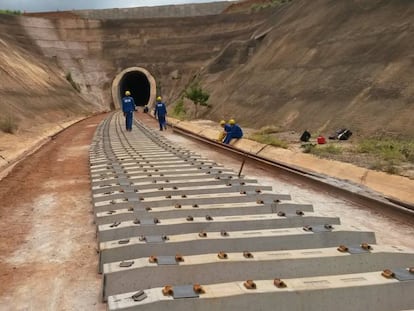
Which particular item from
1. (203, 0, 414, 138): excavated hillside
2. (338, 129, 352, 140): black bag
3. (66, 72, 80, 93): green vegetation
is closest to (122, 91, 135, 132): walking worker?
(203, 0, 414, 138): excavated hillside

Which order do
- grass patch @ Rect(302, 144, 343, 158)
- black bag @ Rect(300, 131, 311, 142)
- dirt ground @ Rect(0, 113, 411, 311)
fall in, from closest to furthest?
dirt ground @ Rect(0, 113, 411, 311) → grass patch @ Rect(302, 144, 343, 158) → black bag @ Rect(300, 131, 311, 142)

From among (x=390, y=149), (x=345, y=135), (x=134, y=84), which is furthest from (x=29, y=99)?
(x=134, y=84)

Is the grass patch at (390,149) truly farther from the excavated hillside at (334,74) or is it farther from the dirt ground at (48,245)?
the dirt ground at (48,245)

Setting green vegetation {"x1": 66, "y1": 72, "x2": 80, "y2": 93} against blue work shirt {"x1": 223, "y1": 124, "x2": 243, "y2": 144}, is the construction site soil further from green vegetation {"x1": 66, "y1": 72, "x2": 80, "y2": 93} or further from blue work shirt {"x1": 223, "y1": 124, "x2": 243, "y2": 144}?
blue work shirt {"x1": 223, "y1": 124, "x2": 243, "y2": 144}

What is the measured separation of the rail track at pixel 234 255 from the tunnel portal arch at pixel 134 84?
41.2 metres

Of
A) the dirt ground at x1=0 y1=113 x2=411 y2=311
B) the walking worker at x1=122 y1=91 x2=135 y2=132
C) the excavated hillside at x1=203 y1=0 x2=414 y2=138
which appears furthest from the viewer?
the walking worker at x1=122 y1=91 x2=135 y2=132

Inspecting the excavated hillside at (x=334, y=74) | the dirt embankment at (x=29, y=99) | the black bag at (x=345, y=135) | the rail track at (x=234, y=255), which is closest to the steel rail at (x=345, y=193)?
the rail track at (x=234, y=255)

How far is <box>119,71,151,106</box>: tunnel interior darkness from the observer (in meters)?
50.9

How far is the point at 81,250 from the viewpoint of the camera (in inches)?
166

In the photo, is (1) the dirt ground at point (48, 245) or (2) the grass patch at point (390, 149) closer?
(1) the dirt ground at point (48, 245)

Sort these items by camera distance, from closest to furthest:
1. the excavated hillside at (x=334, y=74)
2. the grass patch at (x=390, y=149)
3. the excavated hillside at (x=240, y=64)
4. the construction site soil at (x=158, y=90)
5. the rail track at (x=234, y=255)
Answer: the rail track at (x=234, y=255), the construction site soil at (x=158, y=90), the grass patch at (x=390, y=149), the excavated hillside at (x=334, y=74), the excavated hillside at (x=240, y=64)

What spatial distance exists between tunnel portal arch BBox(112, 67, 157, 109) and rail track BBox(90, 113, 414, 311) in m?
41.2

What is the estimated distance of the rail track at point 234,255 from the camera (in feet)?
8.60

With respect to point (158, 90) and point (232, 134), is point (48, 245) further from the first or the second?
point (158, 90)
